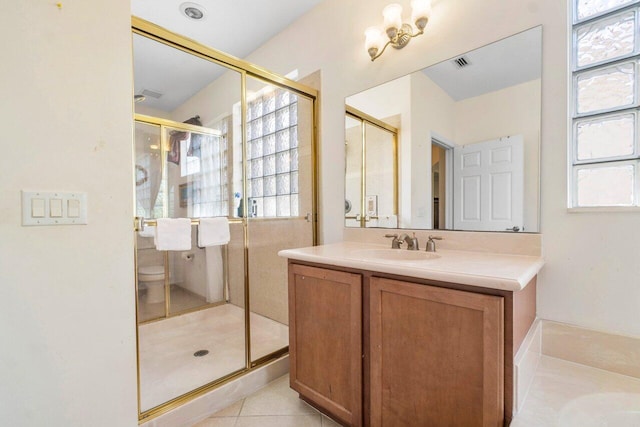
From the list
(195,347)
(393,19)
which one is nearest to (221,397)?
(195,347)

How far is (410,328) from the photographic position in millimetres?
1051

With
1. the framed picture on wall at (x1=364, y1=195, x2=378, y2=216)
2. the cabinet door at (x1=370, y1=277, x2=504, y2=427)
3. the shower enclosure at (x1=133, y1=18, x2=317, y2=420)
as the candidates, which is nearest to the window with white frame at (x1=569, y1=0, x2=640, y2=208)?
the cabinet door at (x1=370, y1=277, x2=504, y2=427)

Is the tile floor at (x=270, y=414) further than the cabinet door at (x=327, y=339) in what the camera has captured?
Yes

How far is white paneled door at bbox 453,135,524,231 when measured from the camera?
1306mm

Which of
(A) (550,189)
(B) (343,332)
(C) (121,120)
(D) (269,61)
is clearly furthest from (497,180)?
(D) (269,61)

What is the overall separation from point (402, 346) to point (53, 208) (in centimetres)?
139

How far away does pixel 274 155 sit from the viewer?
7.76 feet

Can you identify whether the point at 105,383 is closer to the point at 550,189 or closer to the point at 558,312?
the point at 558,312

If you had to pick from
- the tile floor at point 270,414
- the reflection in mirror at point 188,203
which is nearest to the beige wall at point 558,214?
the tile floor at point 270,414

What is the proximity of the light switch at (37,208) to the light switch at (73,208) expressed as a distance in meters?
0.07

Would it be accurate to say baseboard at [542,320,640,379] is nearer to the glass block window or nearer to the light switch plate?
the glass block window

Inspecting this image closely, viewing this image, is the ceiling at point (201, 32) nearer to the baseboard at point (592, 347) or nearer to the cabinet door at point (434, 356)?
the cabinet door at point (434, 356)

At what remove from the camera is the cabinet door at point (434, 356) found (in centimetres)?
88

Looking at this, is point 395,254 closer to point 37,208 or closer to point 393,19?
point 393,19
